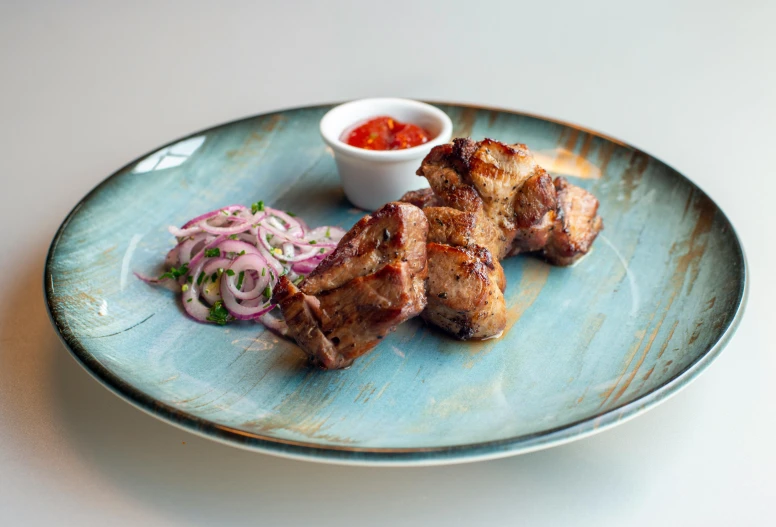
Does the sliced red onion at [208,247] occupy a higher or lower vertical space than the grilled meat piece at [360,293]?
lower

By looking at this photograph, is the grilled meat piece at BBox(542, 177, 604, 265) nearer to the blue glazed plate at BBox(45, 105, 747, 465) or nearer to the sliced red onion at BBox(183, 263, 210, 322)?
the blue glazed plate at BBox(45, 105, 747, 465)

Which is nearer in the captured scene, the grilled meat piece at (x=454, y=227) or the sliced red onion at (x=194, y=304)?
the grilled meat piece at (x=454, y=227)

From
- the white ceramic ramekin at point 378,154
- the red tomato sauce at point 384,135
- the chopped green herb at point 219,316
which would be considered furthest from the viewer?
the red tomato sauce at point 384,135

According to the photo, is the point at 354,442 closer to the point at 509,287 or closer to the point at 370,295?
the point at 370,295

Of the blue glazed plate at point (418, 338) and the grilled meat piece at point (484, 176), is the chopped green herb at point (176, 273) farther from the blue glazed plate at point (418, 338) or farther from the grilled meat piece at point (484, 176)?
the grilled meat piece at point (484, 176)

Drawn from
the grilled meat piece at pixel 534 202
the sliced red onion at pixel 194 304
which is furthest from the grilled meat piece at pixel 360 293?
the grilled meat piece at pixel 534 202

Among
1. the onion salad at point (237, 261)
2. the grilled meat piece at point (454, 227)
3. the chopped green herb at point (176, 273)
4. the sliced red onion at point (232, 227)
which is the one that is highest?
the grilled meat piece at point (454, 227)

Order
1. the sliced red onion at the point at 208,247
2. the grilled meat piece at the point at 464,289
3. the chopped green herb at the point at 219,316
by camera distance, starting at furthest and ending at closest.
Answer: the sliced red onion at the point at 208,247, the chopped green herb at the point at 219,316, the grilled meat piece at the point at 464,289

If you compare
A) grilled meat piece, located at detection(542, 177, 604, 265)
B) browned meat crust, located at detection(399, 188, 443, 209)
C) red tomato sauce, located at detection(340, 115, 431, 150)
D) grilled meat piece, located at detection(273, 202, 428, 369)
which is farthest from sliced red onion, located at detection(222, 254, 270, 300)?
grilled meat piece, located at detection(542, 177, 604, 265)
